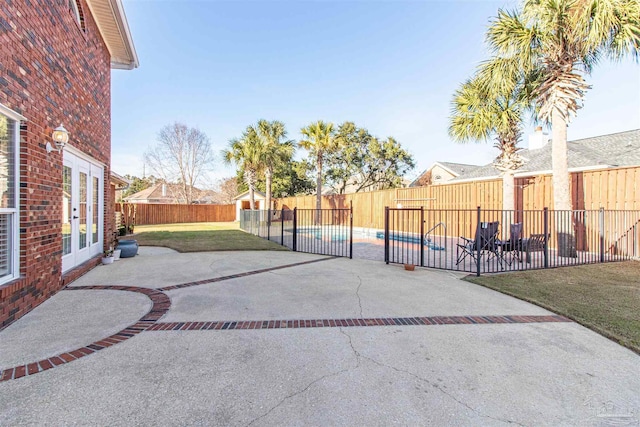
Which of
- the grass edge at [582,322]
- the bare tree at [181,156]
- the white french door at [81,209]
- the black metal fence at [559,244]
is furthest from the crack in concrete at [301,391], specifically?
the bare tree at [181,156]

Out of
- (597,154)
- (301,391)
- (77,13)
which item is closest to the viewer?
(301,391)

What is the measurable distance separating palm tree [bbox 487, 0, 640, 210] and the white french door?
10.9 m

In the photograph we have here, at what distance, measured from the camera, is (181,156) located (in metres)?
33.0

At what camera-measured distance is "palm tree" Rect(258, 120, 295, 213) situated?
21.1 metres

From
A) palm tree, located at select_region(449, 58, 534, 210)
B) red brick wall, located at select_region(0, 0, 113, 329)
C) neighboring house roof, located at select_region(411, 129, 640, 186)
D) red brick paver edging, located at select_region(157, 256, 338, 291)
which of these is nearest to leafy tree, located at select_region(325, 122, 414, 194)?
neighboring house roof, located at select_region(411, 129, 640, 186)

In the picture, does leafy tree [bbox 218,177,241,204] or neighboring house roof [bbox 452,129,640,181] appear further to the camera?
leafy tree [bbox 218,177,241,204]

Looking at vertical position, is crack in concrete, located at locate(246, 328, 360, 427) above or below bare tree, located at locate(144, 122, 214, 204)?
below

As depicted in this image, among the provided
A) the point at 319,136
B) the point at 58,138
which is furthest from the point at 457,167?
the point at 58,138

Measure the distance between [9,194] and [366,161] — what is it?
2808 cm

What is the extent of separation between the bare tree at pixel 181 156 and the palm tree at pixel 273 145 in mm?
14552

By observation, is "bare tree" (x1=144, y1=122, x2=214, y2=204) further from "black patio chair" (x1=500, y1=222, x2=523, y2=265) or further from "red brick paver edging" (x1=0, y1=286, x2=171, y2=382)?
"black patio chair" (x1=500, y1=222, x2=523, y2=265)

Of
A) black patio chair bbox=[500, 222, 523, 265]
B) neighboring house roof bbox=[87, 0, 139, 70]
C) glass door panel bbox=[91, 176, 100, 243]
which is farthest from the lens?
black patio chair bbox=[500, 222, 523, 265]

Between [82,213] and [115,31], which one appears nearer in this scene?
[82,213]

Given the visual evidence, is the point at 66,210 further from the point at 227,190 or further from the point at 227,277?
the point at 227,190
